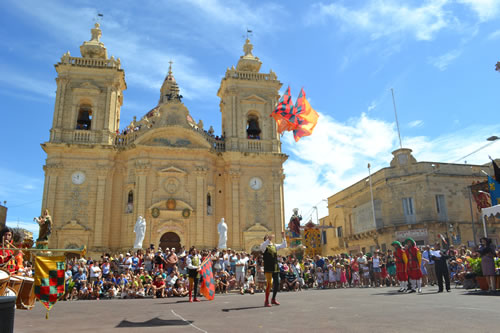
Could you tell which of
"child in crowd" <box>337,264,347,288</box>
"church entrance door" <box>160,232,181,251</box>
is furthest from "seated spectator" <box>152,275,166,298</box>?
"church entrance door" <box>160,232,181,251</box>

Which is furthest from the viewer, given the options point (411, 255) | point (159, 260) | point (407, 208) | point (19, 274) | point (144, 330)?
point (407, 208)

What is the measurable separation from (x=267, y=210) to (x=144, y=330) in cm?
2430

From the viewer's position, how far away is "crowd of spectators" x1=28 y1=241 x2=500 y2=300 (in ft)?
52.3

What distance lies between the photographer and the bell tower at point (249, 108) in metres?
Answer: 32.0

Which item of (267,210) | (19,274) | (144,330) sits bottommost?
(144,330)

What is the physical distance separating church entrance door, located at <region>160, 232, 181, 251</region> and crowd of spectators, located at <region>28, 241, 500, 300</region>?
847cm

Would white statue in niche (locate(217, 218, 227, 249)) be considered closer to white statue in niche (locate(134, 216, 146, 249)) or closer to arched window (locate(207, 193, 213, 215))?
arched window (locate(207, 193, 213, 215))

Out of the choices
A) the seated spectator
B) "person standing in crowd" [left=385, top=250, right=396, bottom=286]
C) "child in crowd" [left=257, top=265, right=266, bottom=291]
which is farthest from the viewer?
"person standing in crowd" [left=385, top=250, right=396, bottom=286]

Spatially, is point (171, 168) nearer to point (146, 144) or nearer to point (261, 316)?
point (146, 144)

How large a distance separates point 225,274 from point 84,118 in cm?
2046

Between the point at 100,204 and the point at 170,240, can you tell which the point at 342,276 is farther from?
the point at 100,204

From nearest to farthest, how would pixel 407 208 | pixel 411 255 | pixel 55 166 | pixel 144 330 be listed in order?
pixel 144 330 → pixel 411 255 → pixel 55 166 → pixel 407 208

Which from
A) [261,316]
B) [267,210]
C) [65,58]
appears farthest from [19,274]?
[65,58]

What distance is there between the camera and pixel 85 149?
28875mm
